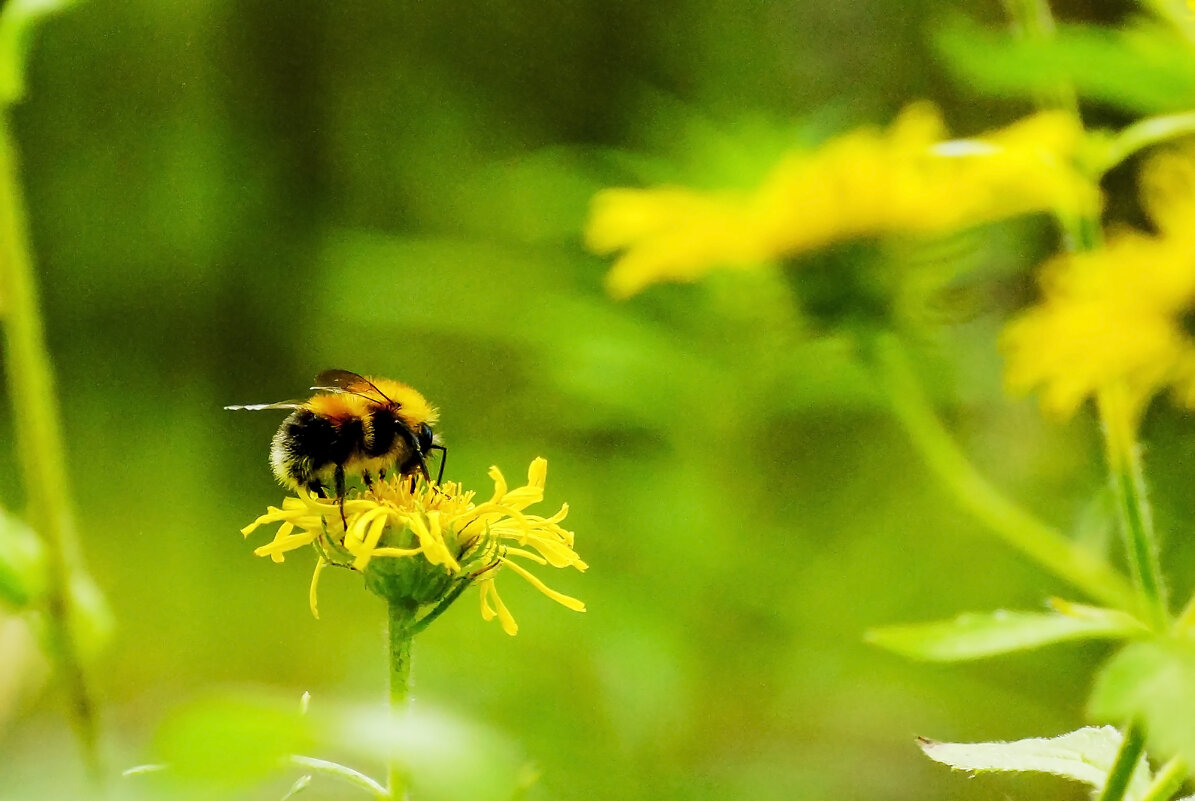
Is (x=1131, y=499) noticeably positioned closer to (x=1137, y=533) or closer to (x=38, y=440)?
(x=1137, y=533)

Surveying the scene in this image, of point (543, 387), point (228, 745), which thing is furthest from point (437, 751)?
point (543, 387)

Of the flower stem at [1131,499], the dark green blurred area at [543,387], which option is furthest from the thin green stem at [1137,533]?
the dark green blurred area at [543,387]

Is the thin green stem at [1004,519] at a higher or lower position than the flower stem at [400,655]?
higher

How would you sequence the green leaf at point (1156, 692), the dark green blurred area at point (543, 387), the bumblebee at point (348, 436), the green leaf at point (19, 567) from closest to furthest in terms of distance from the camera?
1. the green leaf at point (1156, 692)
2. the green leaf at point (19, 567)
3. the bumblebee at point (348, 436)
4. the dark green blurred area at point (543, 387)

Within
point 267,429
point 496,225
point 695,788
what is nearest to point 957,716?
point 695,788

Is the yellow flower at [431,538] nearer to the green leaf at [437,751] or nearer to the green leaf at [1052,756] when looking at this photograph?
the green leaf at [1052,756]

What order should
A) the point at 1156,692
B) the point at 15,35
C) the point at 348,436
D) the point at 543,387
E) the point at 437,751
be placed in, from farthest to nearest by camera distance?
the point at 543,387, the point at 348,436, the point at 15,35, the point at 1156,692, the point at 437,751

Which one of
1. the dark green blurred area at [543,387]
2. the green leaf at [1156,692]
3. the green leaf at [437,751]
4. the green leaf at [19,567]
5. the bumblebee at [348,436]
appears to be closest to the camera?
the green leaf at [437,751]

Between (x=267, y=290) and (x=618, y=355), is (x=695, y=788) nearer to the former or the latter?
(x=618, y=355)
